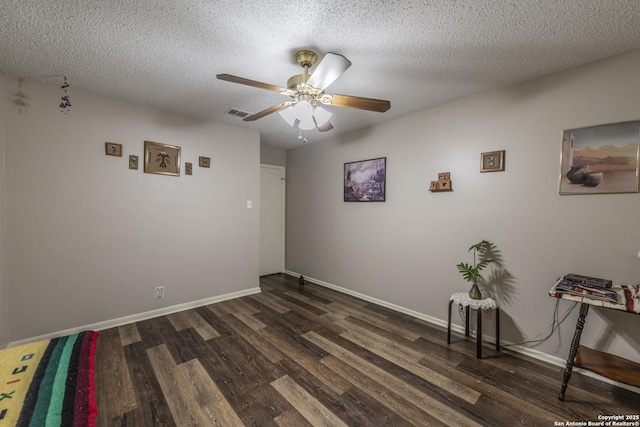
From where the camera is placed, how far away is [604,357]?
1.82 meters

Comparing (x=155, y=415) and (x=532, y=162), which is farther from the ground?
(x=532, y=162)

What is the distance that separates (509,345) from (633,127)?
1974 millimetres

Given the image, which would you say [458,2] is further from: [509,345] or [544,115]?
[509,345]

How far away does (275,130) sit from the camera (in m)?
3.74

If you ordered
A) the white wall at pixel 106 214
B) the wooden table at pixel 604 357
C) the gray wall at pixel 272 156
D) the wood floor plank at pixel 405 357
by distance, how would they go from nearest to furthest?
the wooden table at pixel 604 357, the wood floor plank at pixel 405 357, the white wall at pixel 106 214, the gray wall at pixel 272 156

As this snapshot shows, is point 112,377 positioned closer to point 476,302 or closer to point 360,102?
point 360,102

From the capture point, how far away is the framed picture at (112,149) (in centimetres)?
268

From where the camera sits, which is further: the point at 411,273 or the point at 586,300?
the point at 411,273

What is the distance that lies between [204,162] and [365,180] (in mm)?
2176

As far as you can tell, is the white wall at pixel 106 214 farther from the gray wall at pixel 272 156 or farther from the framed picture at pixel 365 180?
the framed picture at pixel 365 180

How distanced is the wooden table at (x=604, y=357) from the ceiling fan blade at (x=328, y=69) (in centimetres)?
207

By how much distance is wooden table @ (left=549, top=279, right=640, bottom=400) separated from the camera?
1.56m

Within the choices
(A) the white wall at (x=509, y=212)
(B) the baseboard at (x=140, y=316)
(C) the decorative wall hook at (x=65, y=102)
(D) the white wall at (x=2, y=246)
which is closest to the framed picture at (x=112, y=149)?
(C) the decorative wall hook at (x=65, y=102)

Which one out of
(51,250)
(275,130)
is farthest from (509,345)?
(51,250)
